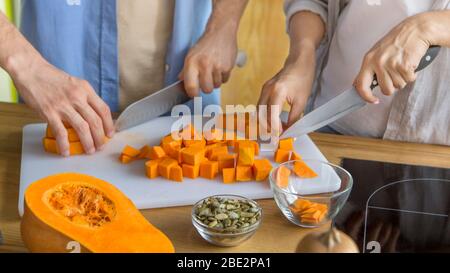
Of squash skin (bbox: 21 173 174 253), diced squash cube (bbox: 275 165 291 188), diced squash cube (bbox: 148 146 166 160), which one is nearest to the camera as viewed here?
squash skin (bbox: 21 173 174 253)

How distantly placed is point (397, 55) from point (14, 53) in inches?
33.1

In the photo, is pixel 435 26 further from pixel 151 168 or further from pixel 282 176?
pixel 151 168

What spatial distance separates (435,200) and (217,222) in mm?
477

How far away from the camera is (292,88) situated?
1.54 m

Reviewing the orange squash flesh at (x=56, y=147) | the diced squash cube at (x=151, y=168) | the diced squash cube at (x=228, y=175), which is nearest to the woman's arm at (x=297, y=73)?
the diced squash cube at (x=228, y=175)

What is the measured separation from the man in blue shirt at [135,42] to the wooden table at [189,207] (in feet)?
0.70

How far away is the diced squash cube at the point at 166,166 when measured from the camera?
1316 millimetres

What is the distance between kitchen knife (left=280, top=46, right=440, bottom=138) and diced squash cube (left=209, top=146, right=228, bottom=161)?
0.61 feet

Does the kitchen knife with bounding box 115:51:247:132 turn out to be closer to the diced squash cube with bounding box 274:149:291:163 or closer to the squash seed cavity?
the diced squash cube with bounding box 274:149:291:163

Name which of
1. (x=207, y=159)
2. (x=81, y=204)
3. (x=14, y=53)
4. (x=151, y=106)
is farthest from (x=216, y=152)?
(x=14, y=53)

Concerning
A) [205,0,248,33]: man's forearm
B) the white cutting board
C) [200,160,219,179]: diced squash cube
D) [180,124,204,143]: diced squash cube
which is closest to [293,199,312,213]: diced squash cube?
the white cutting board

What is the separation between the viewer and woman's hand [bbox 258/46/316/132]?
1509 mm

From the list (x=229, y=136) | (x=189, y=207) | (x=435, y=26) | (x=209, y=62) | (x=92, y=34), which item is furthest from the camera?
(x=92, y=34)

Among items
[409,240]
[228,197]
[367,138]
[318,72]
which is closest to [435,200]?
[409,240]
